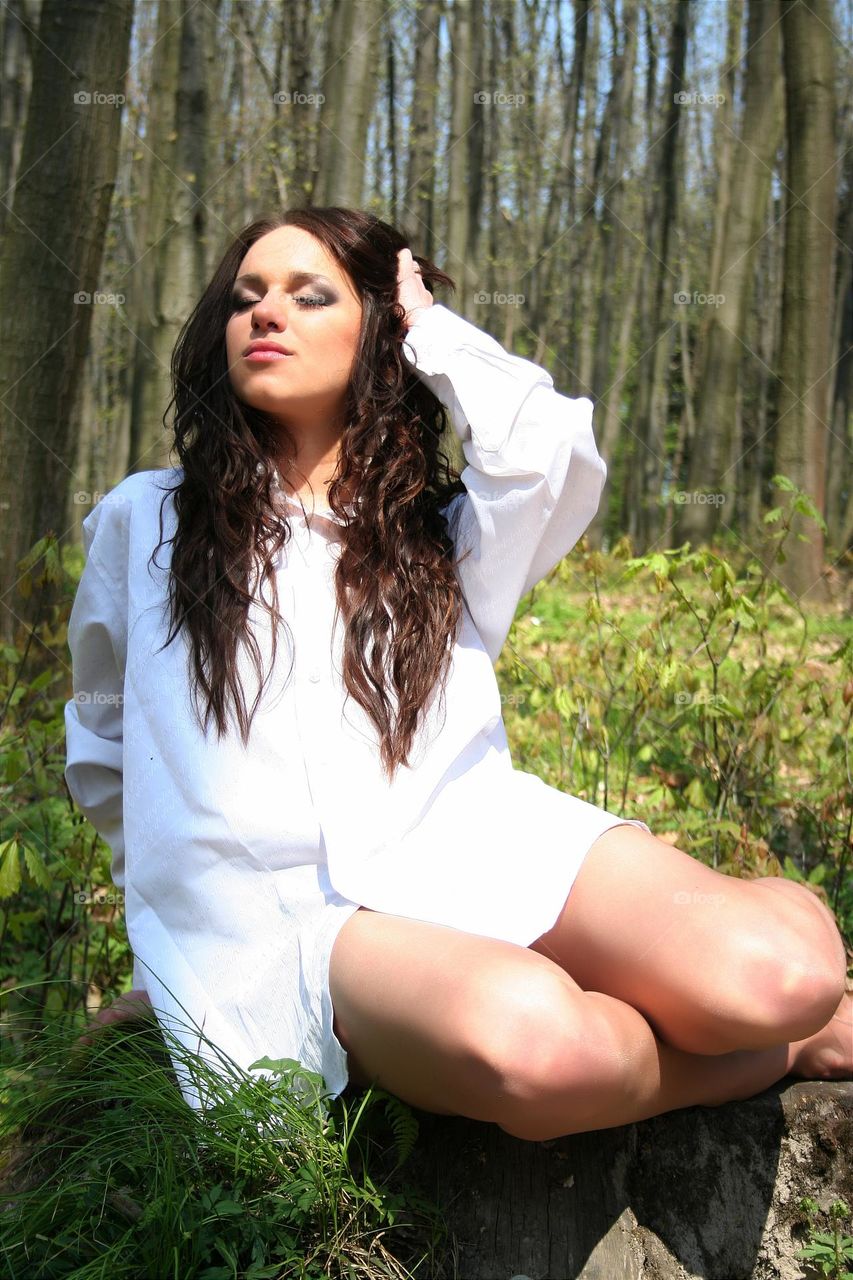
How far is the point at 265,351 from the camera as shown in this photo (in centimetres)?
216

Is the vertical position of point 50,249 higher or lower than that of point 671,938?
higher

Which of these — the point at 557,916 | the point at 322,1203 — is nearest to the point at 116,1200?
the point at 322,1203

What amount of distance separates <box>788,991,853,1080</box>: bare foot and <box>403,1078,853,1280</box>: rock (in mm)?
20

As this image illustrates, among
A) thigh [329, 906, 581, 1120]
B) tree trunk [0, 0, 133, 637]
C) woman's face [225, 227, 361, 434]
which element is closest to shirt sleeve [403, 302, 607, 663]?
woman's face [225, 227, 361, 434]

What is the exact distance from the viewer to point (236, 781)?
1886 mm

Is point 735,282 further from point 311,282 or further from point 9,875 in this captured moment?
point 9,875

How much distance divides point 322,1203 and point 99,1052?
47cm

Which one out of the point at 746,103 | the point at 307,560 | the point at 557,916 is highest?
the point at 746,103

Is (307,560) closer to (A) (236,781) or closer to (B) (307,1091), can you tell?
(A) (236,781)

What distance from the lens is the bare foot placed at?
2.00m

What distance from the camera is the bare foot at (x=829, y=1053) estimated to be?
2.00 m
